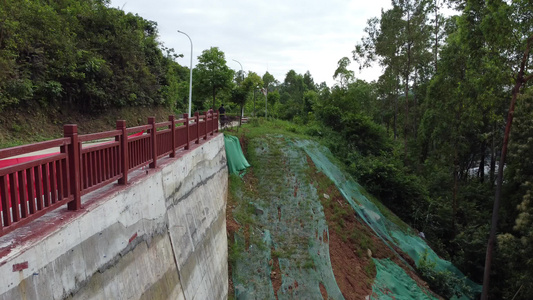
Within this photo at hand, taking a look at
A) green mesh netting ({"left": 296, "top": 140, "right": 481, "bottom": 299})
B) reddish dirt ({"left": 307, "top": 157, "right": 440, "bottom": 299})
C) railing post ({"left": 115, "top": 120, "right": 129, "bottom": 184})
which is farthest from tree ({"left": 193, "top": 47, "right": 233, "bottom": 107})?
railing post ({"left": 115, "top": 120, "right": 129, "bottom": 184})

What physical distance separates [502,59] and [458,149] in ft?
22.3

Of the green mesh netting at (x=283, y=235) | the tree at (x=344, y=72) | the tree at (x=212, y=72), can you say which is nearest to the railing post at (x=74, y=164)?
the green mesh netting at (x=283, y=235)

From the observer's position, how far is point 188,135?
721 centimetres

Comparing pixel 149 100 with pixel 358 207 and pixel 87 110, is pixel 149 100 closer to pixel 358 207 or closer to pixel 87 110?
pixel 87 110

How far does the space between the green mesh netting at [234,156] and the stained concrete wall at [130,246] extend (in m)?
3.78

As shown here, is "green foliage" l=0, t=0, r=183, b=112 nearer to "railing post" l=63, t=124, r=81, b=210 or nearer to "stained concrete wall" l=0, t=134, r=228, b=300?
"stained concrete wall" l=0, t=134, r=228, b=300

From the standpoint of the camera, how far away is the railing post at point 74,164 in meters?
3.00

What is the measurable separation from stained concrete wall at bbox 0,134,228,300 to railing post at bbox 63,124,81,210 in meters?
0.12

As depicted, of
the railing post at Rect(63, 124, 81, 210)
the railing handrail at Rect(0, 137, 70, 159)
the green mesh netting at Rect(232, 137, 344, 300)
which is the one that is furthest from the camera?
the green mesh netting at Rect(232, 137, 344, 300)

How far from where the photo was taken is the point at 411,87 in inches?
1018

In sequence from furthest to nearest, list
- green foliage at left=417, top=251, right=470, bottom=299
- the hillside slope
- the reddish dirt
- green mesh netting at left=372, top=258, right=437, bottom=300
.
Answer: green foliage at left=417, top=251, right=470, bottom=299
green mesh netting at left=372, top=258, right=437, bottom=300
the reddish dirt
the hillside slope

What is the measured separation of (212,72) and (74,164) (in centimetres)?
1356

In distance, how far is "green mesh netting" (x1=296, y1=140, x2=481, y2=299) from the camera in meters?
11.5

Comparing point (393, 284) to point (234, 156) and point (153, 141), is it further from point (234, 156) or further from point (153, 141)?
point (153, 141)
